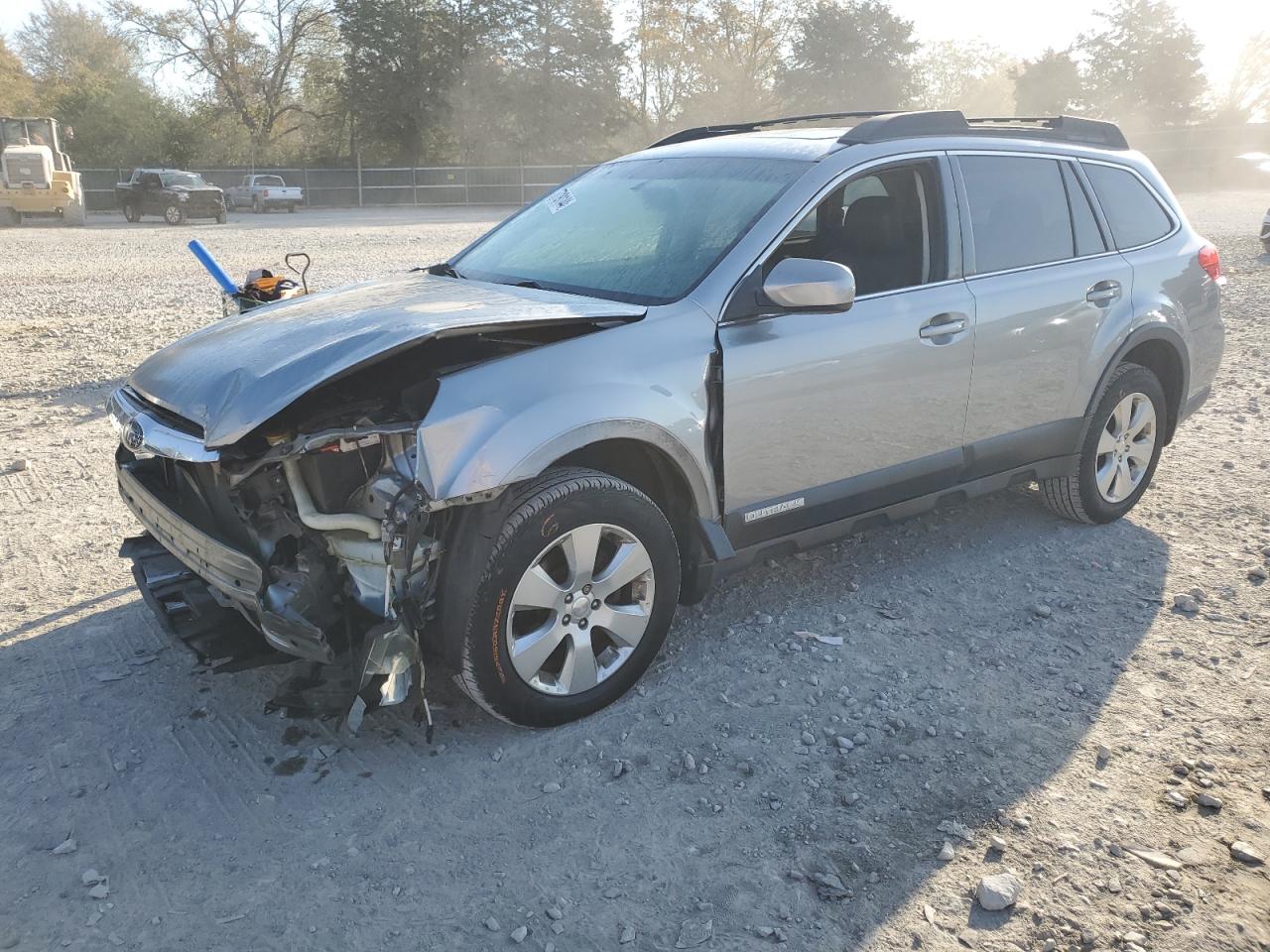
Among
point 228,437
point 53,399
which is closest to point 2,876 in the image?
point 228,437

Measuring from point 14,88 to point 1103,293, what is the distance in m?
53.5

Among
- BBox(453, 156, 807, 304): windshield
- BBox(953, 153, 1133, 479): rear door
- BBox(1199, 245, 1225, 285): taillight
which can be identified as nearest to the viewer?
BBox(453, 156, 807, 304): windshield

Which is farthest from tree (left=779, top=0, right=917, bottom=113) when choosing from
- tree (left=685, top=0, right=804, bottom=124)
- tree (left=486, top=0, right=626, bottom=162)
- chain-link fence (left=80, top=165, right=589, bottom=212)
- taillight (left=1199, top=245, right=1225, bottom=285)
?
Answer: taillight (left=1199, top=245, right=1225, bottom=285)

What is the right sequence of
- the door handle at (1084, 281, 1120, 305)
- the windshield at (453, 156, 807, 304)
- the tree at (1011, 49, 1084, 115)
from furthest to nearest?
the tree at (1011, 49, 1084, 115), the door handle at (1084, 281, 1120, 305), the windshield at (453, 156, 807, 304)

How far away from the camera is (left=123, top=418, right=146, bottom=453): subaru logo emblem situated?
127 inches

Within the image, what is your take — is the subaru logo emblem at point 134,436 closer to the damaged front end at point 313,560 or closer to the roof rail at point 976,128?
the damaged front end at point 313,560

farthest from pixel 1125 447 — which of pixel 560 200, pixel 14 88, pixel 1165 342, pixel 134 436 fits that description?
pixel 14 88

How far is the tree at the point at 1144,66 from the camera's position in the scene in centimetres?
5134

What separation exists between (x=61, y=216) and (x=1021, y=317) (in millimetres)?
30077

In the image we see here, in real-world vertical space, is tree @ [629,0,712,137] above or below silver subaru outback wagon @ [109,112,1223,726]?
above

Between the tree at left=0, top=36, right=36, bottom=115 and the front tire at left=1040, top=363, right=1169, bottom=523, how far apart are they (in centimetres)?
5132

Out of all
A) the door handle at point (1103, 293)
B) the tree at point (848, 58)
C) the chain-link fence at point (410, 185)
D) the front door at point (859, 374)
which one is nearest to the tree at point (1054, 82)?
the tree at point (848, 58)

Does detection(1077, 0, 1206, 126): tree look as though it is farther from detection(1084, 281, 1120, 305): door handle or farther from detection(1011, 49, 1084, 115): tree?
detection(1084, 281, 1120, 305): door handle

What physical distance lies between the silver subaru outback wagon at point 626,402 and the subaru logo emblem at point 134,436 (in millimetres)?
14
